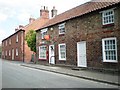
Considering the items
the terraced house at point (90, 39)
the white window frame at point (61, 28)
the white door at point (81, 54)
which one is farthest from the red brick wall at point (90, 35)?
the white window frame at point (61, 28)

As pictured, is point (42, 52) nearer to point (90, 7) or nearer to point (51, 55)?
point (51, 55)

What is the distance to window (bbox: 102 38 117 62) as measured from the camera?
14.7 metres

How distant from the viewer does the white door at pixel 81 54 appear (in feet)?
59.1

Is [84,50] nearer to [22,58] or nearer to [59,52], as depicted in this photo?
[59,52]

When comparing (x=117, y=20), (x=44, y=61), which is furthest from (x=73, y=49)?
(x=44, y=61)

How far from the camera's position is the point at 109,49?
15.1 m

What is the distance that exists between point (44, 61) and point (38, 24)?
14.1 m

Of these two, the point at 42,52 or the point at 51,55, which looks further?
the point at 42,52

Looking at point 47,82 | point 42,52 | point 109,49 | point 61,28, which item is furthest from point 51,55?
point 47,82

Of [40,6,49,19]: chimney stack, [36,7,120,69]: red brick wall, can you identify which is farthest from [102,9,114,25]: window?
[40,6,49,19]: chimney stack

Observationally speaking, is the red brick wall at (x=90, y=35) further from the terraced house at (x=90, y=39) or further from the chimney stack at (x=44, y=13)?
the chimney stack at (x=44, y=13)

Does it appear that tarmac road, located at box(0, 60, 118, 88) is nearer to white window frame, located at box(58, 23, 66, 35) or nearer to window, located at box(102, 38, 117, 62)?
window, located at box(102, 38, 117, 62)

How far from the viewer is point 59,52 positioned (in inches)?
883

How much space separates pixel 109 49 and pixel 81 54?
3.87m
